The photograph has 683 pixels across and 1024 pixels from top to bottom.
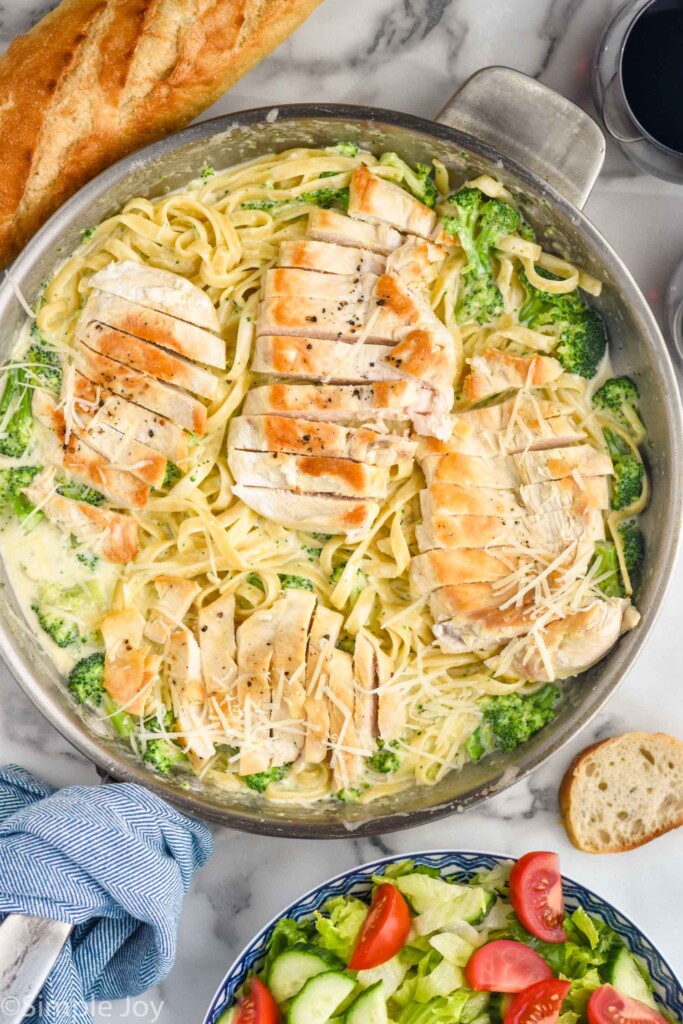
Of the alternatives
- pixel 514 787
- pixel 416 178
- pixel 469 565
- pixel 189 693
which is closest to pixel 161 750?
pixel 189 693

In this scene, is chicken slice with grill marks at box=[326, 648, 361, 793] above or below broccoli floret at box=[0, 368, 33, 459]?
below

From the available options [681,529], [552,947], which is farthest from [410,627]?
[552,947]

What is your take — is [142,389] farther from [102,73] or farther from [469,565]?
[469,565]

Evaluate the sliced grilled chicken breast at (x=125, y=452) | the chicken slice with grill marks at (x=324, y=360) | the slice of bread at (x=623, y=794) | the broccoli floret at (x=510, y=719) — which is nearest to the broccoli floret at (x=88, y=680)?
the sliced grilled chicken breast at (x=125, y=452)

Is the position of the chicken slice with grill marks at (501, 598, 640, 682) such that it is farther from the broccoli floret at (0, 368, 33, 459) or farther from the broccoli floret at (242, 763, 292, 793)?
the broccoli floret at (0, 368, 33, 459)

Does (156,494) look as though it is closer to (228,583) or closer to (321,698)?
(228,583)

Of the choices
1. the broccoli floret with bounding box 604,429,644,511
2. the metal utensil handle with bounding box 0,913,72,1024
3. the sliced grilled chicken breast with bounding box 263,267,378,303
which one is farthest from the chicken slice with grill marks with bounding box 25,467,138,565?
the broccoli floret with bounding box 604,429,644,511

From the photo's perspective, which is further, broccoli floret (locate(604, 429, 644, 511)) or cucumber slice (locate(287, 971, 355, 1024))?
broccoli floret (locate(604, 429, 644, 511))
